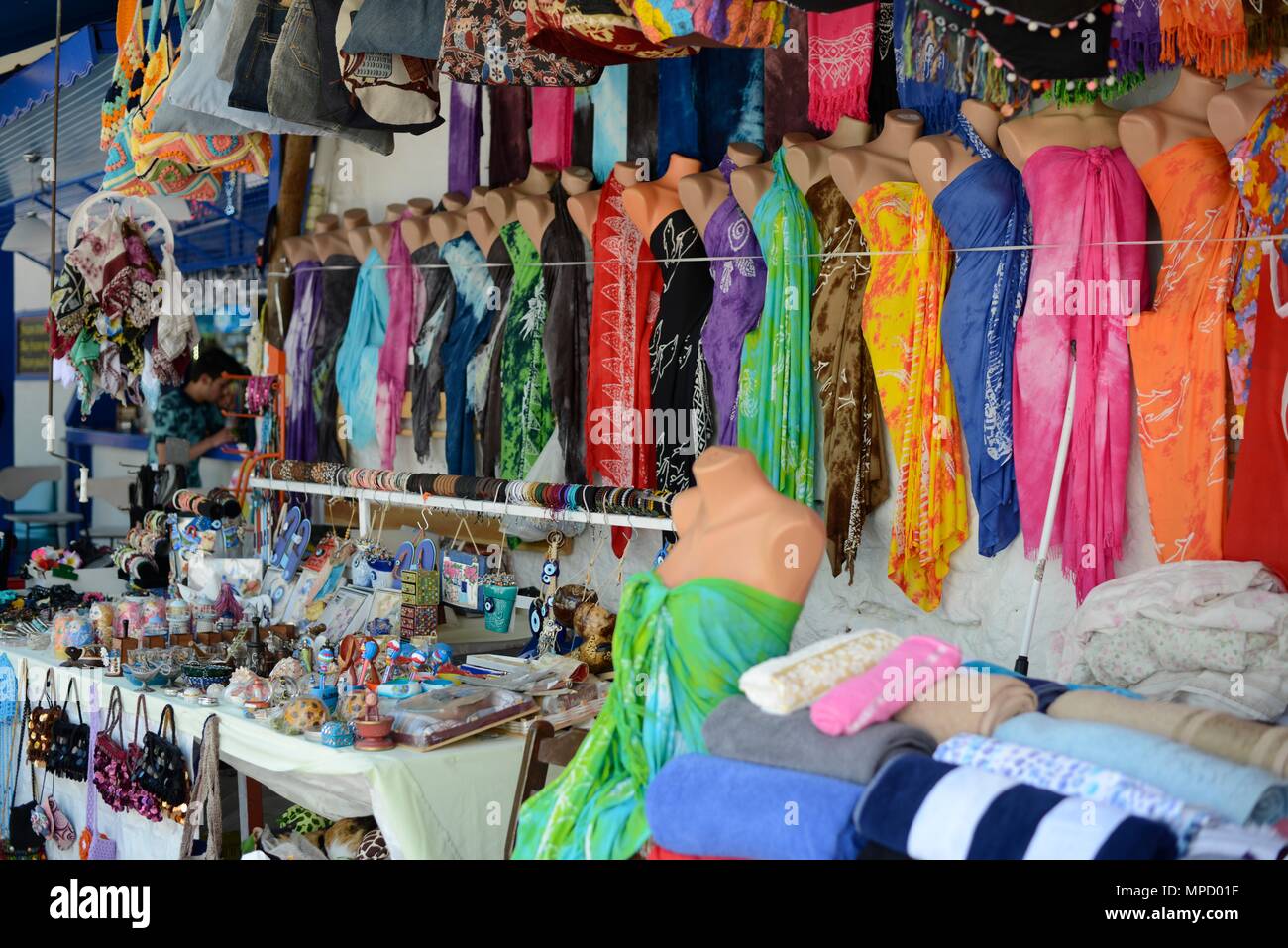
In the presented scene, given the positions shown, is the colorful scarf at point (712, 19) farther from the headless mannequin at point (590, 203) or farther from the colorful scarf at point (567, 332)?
the colorful scarf at point (567, 332)

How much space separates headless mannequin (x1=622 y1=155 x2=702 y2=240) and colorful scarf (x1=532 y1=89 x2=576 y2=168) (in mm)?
598

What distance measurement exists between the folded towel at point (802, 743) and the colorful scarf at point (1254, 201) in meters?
1.45

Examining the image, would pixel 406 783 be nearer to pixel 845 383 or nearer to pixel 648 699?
pixel 648 699

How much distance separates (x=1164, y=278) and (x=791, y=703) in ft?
5.41

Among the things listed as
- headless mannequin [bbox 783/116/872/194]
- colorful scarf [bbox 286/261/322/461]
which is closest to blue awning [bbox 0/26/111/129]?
colorful scarf [bbox 286/261/322/461]

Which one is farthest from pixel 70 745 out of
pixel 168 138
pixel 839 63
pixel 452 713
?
pixel 839 63

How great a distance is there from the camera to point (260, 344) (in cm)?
575

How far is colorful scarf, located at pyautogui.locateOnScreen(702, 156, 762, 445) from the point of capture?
374 cm

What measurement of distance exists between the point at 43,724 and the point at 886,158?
2.87 meters

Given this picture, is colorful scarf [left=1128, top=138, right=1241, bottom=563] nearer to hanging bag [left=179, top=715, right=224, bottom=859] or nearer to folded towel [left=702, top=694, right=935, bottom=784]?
folded towel [left=702, top=694, right=935, bottom=784]

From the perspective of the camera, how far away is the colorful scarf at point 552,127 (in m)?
4.50

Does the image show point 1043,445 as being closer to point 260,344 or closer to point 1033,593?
point 1033,593
